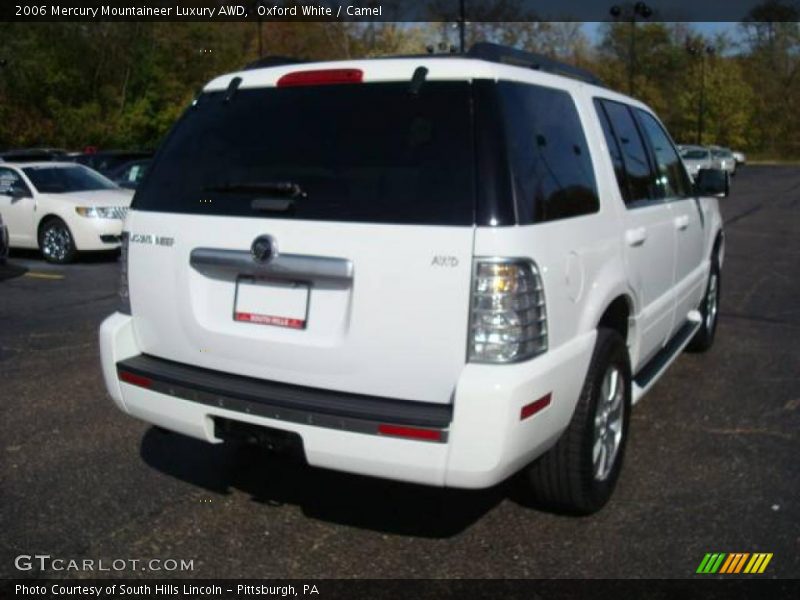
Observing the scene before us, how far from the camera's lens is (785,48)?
7550 centimetres

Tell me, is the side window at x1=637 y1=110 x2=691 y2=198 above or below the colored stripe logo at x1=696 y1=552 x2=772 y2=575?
above

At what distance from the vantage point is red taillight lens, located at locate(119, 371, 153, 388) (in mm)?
3498

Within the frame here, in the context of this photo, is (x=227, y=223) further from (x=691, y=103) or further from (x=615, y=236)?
(x=691, y=103)

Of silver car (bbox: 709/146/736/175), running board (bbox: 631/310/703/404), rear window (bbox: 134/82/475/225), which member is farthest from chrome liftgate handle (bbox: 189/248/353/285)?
silver car (bbox: 709/146/736/175)

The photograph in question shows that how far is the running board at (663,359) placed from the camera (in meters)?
4.32

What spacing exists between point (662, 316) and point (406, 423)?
233 cm

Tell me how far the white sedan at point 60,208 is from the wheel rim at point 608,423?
9596mm

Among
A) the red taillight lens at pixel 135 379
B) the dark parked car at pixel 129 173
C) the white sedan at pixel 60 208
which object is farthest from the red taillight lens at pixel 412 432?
the dark parked car at pixel 129 173

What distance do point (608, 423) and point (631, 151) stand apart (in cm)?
155

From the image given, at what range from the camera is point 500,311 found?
2932mm

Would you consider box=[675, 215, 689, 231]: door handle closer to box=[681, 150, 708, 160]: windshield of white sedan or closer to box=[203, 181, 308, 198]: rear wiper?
box=[203, 181, 308, 198]: rear wiper

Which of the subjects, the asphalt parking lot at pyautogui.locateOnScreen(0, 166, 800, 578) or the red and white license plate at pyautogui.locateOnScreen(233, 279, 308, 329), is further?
the asphalt parking lot at pyautogui.locateOnScreen(0, 166, 800, 578)
